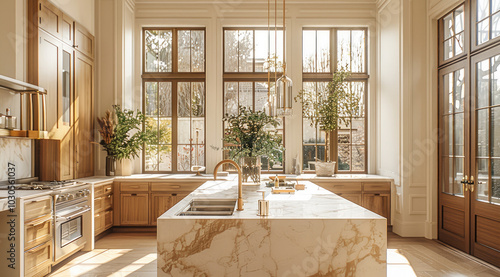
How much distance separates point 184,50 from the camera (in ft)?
19.2

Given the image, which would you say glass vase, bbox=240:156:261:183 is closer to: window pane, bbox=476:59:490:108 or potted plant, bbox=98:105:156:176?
potted plant, bbox=98:105:156:176

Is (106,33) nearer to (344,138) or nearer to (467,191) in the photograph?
(344,138)

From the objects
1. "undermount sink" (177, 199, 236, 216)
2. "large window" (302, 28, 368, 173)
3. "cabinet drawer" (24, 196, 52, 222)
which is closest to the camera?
"undermount sink" (177, 199, 236, 216)

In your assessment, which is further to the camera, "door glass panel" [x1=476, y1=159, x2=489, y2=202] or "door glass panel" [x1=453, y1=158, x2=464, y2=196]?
"door glass panel" [x1=453, y1=158, x2=464, y2=196]

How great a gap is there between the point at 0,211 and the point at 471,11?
5422 millimetres

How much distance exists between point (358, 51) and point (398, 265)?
12.0 ft

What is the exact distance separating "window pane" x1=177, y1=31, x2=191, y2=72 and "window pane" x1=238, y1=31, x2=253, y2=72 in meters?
0.91

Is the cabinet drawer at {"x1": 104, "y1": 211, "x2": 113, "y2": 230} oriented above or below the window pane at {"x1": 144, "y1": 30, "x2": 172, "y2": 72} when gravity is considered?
below

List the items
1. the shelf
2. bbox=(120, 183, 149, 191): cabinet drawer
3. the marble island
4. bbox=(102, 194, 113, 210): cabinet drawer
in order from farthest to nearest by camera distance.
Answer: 1. bbox=(120, 183, 149, 191): cabinet drawer
2. bbox=(102, 194, 113, 210): cabinet drawer
3. the shelf
4. the marble island

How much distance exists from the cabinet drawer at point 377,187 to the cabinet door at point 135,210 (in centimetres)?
340

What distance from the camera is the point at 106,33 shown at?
5398 mm

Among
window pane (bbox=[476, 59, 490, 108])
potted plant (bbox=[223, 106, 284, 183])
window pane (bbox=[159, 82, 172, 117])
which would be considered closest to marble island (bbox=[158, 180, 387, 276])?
potted plant (bbox=[223, 106, 284, 183])

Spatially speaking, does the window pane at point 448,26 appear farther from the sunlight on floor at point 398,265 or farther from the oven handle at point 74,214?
the oven handle at point 74,214

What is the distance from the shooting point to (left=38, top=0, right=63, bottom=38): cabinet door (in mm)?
3834
